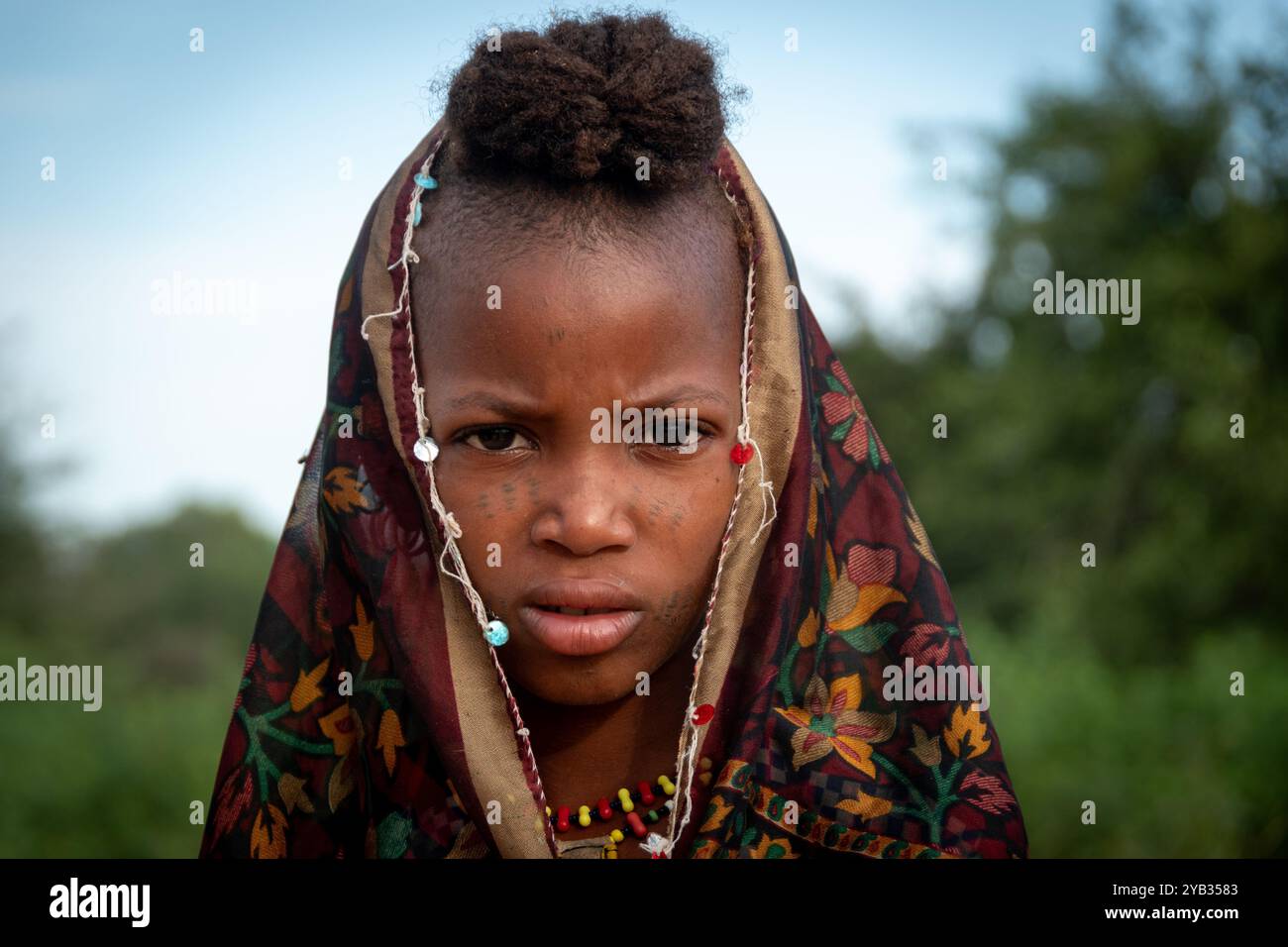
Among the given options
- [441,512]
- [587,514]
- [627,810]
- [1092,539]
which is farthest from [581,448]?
[1092,539]

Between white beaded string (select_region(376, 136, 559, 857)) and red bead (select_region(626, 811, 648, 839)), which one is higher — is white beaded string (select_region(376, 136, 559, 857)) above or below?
above

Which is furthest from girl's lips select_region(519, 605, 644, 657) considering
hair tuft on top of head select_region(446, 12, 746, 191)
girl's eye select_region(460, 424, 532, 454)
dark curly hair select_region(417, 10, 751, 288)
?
hair tuft on top of head select_region(446, 12, 746, 191)

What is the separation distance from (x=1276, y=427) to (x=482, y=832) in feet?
23.3

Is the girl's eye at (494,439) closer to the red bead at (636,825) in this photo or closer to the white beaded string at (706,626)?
the white beaded string at (706,626)

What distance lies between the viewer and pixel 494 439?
184 centimetres

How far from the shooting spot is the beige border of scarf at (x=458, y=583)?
1.88 metres

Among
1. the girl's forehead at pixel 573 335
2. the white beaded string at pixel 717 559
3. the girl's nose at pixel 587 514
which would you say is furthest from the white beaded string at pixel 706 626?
the girl's nose at pixel 587 514

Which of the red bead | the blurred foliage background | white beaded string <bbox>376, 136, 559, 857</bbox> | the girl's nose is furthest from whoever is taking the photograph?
the blurred foliage background

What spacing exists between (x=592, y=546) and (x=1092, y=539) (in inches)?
315

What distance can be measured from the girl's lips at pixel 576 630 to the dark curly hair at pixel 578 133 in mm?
581

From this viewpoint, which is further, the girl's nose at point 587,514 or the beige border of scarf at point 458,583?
the beige border of scarf at point 458,583

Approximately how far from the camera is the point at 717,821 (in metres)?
1.86

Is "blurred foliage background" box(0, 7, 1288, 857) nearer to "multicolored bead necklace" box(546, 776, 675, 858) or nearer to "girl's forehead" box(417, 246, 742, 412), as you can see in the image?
"multicolored bead necklace" box(546, 776, 675, 858)

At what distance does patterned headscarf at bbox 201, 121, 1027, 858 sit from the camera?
1910 mm
